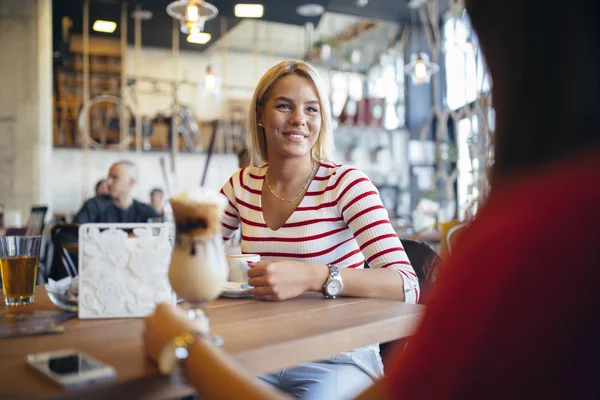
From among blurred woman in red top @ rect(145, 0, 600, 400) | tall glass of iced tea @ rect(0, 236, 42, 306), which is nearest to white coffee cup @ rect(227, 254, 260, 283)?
tall glass of iced tea @ rect(0, 236, 42, 306)

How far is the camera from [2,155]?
23.8 ft

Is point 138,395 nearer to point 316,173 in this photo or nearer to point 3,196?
point 316,173

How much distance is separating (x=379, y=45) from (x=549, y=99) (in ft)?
45.7

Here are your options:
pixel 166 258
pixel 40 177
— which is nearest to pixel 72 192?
pixel 40 177

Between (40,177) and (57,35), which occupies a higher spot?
(57,35)

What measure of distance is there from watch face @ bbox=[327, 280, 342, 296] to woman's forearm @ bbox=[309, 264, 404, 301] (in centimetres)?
2

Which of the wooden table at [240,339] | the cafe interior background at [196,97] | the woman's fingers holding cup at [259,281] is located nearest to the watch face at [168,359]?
the wooden table at [240,339]

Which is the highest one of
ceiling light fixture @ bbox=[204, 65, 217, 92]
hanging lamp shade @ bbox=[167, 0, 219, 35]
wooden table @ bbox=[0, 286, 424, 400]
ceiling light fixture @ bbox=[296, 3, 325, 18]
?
ceiling light fixture @ bbox=[296, 3, 325, 18]

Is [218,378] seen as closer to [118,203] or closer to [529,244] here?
[529,244]

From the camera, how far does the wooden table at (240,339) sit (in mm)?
768

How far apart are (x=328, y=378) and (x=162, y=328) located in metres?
0.68

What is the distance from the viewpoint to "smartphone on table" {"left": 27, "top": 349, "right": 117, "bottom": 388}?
737mm

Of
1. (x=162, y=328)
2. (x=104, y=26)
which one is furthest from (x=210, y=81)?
(x=162, y=328)

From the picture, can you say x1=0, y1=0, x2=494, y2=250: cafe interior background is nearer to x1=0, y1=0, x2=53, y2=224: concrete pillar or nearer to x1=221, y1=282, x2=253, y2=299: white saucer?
x1=0, y1=0, x2=53, y2=224: concrete pillar
